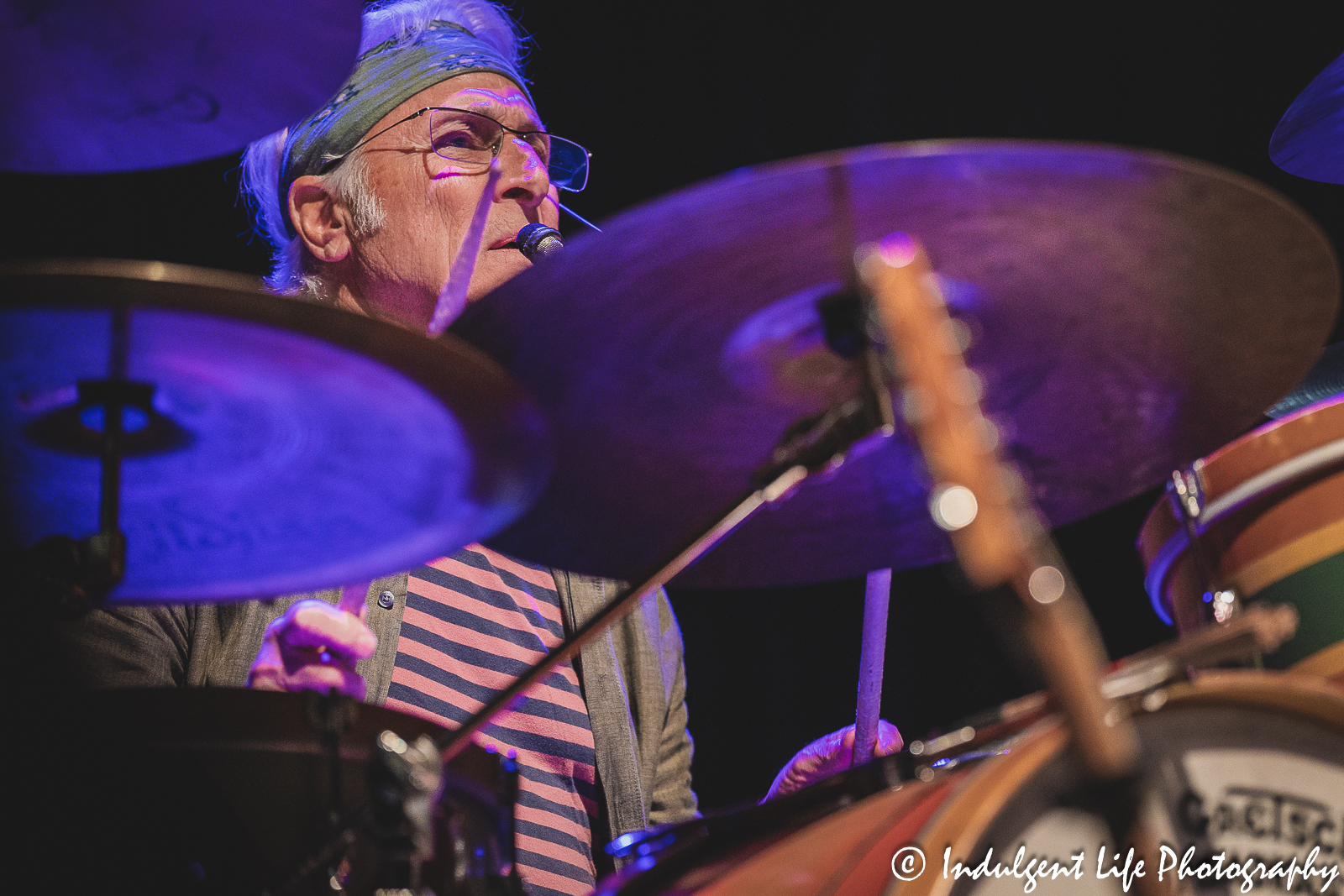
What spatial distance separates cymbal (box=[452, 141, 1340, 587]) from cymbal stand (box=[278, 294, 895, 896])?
0.04 meters

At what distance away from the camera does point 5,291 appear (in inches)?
25.1

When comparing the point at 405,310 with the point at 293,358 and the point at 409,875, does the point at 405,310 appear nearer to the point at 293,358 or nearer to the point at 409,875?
the point at 293,358

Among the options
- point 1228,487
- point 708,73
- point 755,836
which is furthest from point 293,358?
point 708,73

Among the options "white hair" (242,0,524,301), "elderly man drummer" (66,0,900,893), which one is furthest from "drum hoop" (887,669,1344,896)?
"white hair" (242,0,524,301)

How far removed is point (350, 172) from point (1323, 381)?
5.06 ft

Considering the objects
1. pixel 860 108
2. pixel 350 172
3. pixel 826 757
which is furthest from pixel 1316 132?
pixel 350 172

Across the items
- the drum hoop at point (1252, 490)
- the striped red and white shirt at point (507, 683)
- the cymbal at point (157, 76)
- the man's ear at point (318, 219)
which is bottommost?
the drum hoop at point (1252, 490)

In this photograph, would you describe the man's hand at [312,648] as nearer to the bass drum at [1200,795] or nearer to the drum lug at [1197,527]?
the bass drum at [1200,795]

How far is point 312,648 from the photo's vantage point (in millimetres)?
1054

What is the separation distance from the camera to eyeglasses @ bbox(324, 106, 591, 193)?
200cm

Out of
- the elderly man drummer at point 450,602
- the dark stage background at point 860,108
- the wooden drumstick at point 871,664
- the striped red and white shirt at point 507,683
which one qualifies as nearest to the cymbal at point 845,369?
the wooden drumstick at point 871,664

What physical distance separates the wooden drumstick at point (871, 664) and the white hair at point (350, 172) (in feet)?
3.77

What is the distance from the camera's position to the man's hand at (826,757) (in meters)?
1.29

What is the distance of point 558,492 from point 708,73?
178cm
